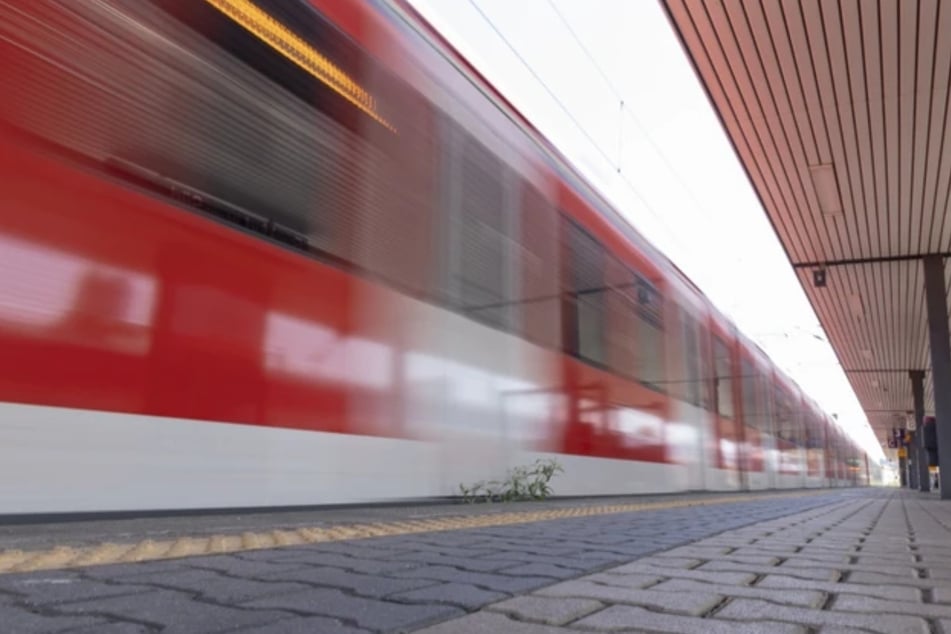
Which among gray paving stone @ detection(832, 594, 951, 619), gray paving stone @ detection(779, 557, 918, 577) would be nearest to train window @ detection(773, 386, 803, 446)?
gray paving stone @ detection(779, 557, 918, 577)

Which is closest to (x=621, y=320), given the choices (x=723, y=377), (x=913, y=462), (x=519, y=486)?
(x=519, y=486)

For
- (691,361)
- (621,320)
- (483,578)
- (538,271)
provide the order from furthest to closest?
(691,361)
(621,320)
(538,271)
(483,578)

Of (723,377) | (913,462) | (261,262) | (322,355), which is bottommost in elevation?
(913,462)

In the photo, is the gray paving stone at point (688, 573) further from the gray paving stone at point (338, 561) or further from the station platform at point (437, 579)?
the gray paving stone at point (338, 561)

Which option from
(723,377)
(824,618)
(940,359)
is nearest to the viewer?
(824,618)

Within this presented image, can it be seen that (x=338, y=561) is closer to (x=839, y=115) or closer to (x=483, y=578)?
(x=483, y=578)

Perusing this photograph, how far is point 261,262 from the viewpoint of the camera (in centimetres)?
306

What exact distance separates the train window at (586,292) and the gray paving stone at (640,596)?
4281 mm

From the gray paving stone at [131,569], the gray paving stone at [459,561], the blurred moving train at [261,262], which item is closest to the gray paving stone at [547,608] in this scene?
the gray paving stone at [459,561]

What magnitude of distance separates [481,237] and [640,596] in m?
3.30

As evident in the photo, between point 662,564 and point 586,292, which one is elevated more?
point 586,292

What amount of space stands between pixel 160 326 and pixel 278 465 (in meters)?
0.76

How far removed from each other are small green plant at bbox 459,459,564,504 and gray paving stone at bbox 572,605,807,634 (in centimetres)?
295

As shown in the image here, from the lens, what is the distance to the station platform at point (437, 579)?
4.73 feet
